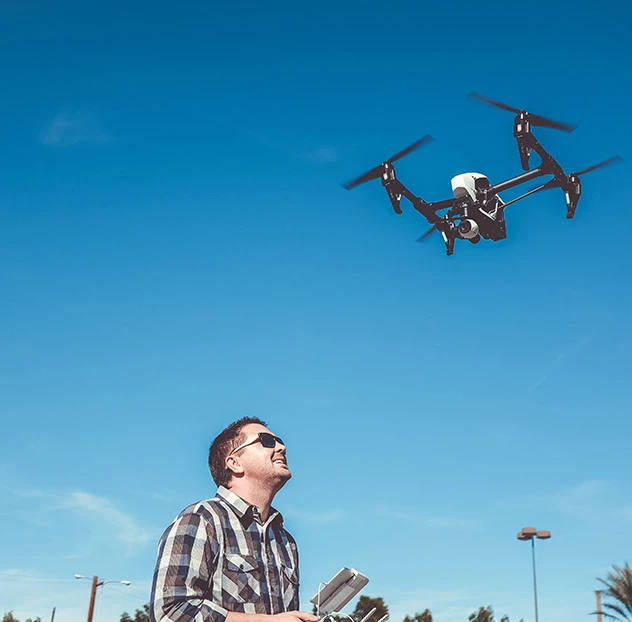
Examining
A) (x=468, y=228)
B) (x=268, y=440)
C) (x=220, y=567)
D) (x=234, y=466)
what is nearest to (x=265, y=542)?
(x=220, y=567)

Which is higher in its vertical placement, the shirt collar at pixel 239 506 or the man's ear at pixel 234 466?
the man's ear at pixel 234 466

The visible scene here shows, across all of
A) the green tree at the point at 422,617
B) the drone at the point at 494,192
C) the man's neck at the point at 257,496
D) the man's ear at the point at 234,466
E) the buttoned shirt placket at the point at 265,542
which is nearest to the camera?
the buttoned shirt placket at the point at 265,542

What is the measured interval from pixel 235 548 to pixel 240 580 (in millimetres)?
166

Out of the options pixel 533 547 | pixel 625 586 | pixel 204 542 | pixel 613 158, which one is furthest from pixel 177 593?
pixel 533 547

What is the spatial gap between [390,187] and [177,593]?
2205 cm

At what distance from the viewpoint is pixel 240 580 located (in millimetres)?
4152

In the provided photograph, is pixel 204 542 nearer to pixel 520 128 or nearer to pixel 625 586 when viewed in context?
pixel 520 128

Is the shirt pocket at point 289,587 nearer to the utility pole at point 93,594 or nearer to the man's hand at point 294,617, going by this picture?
the man's hand at point 294,617

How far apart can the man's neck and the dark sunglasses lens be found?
26cm

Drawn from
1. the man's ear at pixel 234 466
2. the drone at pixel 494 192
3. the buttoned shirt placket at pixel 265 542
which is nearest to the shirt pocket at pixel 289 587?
the buttoned shirt placket at pixel 265 542

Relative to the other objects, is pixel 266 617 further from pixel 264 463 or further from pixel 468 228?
pixel 468 228

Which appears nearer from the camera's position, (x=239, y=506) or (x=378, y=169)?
(x=239, y=506)

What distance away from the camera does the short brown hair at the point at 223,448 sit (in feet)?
15.4

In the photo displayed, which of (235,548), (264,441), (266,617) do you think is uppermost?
(264,441)
